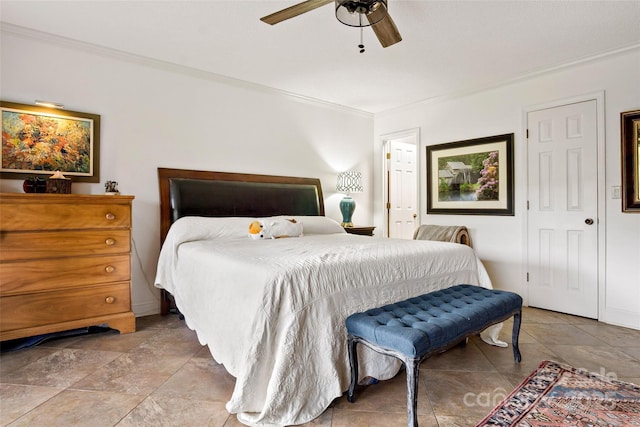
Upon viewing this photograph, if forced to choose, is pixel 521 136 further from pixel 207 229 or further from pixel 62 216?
pixel 62 216

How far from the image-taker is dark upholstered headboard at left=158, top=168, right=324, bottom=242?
3.33 meters

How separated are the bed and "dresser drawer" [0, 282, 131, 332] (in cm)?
39

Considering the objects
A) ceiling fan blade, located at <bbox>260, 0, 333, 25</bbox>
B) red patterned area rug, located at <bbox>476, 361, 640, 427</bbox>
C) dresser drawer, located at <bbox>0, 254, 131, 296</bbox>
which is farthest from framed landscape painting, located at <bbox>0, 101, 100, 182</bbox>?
red patterned area rug, located at <bbox>476, 361, 640, 427</bbox>

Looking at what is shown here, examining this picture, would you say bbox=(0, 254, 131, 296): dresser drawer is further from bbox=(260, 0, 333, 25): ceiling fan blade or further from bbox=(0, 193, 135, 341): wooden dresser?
bbox=(260, 0, 333, 25): ceiling fan blade

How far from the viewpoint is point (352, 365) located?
175 cm

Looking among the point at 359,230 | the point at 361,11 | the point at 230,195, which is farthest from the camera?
the point at 359,230

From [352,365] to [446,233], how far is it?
2688mm

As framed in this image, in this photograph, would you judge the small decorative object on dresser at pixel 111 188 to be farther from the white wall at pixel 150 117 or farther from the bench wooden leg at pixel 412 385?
the bench wooden leg at pixel 412 385

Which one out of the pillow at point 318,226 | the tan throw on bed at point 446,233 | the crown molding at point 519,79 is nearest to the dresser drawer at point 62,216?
the pillow at point 318,226

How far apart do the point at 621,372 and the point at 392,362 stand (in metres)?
1.50

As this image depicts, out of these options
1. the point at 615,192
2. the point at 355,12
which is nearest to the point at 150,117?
the point at 355,12

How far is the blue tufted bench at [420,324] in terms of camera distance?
1.50 m

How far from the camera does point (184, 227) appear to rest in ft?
9.37

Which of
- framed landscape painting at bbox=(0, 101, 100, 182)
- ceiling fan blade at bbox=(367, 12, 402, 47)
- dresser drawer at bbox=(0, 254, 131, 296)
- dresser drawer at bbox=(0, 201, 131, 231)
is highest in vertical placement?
ceiling fan blade at bbox=(367, 12, 402, 47)
